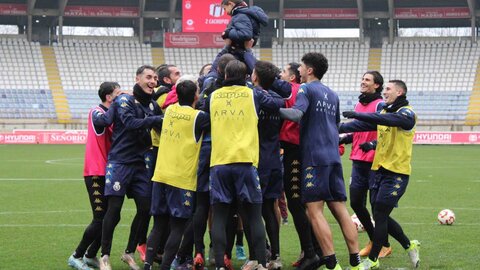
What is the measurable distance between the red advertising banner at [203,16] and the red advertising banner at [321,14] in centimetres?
629

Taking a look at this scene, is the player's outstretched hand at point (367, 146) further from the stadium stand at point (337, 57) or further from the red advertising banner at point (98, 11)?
the red advertising banner at point (98, 11)

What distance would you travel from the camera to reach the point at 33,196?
674 inches

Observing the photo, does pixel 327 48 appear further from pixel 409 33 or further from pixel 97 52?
pixel 409 33

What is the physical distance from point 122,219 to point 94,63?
40700 millimetres

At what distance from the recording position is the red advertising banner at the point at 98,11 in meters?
51.4

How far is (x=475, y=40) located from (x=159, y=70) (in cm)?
4617

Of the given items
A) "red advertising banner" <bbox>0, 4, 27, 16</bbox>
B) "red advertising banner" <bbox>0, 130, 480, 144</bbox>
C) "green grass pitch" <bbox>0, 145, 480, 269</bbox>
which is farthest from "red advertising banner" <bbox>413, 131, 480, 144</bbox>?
"red advertising banner" <bbox>0, 4, 27, 16</bbox>

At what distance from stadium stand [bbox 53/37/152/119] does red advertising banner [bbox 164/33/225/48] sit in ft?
7.15

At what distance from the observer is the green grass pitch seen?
→ 382 inches

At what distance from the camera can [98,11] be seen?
169ft

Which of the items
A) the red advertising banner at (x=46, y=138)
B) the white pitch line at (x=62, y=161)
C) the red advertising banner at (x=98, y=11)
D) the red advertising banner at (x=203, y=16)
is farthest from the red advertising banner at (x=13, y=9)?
the white pitch line at (x=62, y=161)

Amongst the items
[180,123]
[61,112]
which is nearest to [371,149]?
[180,123]

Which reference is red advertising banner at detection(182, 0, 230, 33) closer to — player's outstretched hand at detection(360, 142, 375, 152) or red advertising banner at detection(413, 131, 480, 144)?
red advertising banner at detection(413, 131, 480, 144)

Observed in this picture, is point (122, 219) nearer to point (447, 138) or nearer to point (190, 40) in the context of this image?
point (447, 138)
